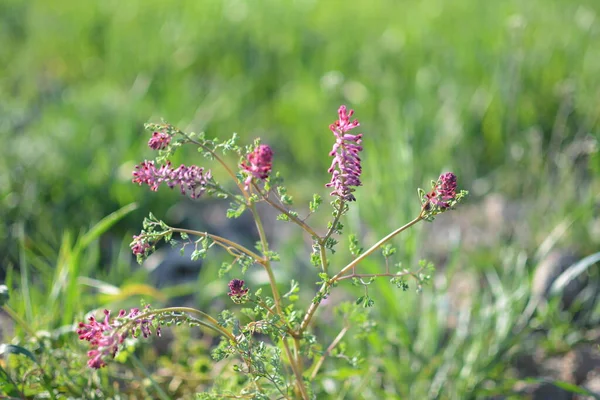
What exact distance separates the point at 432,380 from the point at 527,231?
2.80 feet

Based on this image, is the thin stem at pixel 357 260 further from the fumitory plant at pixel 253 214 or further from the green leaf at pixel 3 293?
the green leaf at pixel 3 293

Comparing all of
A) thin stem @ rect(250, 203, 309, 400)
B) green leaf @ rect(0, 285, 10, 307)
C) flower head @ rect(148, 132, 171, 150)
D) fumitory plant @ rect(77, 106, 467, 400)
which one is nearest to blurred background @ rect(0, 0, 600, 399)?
green leaf @ rect(0, 285, 10, 307)

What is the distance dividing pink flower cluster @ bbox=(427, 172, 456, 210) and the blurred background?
71 centimetres

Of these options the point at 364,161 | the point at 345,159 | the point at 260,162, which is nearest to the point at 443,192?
the point at 345,159

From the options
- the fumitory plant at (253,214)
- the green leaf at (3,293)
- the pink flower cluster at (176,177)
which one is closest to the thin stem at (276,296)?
the fumitory plant at (253,214)

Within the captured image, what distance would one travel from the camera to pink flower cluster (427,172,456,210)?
4.03 feet

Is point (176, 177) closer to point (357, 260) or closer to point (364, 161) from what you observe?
point (357, 260)

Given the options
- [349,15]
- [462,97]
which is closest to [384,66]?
[462,97]

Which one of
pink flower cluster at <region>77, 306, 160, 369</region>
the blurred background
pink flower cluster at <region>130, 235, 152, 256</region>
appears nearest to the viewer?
pink flower cluster at <region>77, 306, 160, 369</region>

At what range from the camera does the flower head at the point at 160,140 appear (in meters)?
1.28

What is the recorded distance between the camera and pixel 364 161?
3.02m

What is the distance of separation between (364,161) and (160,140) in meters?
1.81

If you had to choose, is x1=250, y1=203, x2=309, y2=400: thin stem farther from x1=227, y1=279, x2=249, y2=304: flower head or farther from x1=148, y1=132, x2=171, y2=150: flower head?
Result: x1=148, y1=132, x2=171, y2=150: flower head

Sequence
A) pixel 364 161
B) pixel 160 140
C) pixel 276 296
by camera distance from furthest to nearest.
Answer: pixel 364 161, pixel 276 296, pixel 160 140
